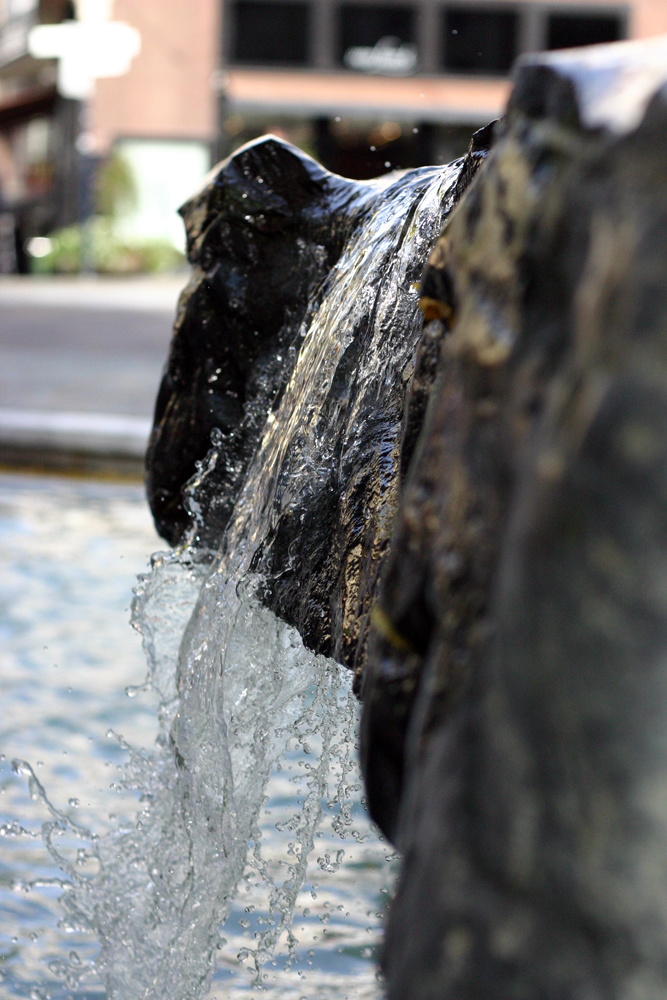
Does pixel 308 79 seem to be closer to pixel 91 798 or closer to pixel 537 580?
pixel 91 798

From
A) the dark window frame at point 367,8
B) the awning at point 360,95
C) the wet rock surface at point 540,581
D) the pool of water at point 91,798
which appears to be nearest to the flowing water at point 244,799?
the pool of water at point 91,798

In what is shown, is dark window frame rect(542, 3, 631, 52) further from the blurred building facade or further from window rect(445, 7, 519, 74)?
window rect(445, 7, 519, 74)

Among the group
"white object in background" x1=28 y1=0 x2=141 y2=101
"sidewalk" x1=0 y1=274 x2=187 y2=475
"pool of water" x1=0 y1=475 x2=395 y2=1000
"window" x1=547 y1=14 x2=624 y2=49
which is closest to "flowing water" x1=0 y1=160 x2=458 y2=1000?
"pool of water" x1=0 y1=475 x2=395 y2=1000

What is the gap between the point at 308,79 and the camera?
898 inches

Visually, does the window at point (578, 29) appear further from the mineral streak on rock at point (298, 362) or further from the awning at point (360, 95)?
the mineral streak on rock at point (298, 362)

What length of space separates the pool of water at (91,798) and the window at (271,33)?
64.0 ft

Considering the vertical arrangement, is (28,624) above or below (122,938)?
below

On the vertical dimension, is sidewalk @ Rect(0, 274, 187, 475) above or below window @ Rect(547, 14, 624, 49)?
below

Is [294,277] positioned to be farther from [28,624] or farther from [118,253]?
[118,253]

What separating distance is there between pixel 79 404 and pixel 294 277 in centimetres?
483

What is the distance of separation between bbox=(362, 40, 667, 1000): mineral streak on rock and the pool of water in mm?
1563

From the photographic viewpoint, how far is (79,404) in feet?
23.1

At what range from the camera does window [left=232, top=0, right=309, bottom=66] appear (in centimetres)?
2280

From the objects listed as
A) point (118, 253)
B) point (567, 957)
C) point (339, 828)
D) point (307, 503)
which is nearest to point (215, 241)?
point (307, 503)
